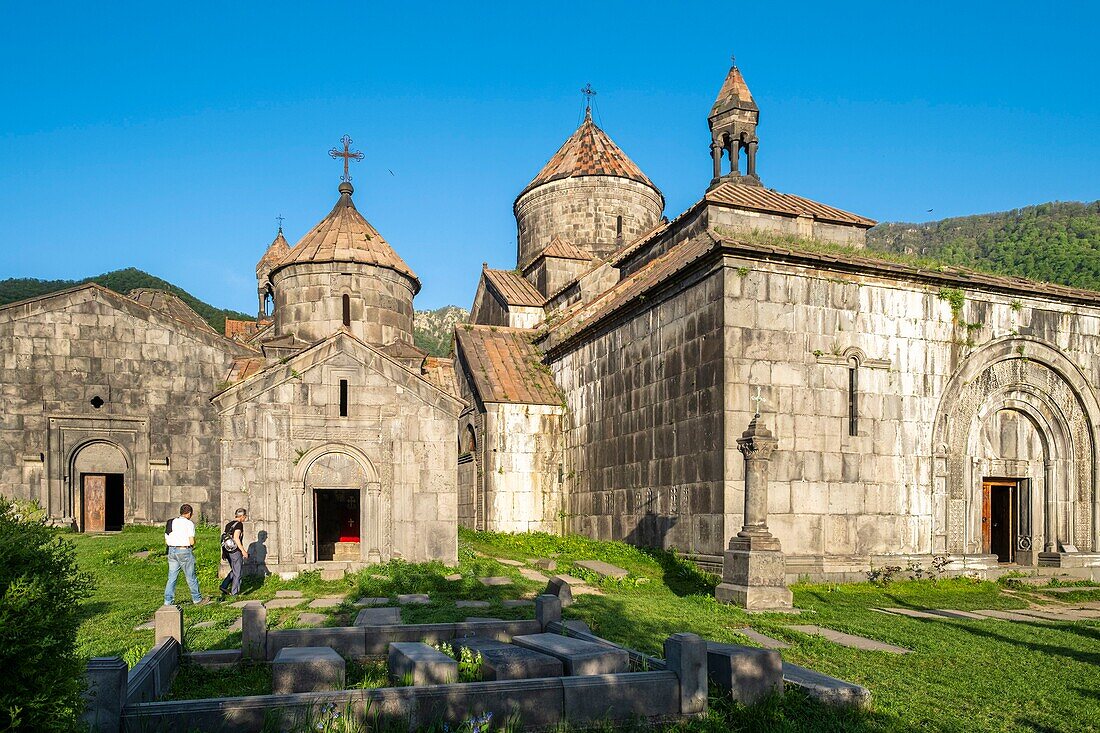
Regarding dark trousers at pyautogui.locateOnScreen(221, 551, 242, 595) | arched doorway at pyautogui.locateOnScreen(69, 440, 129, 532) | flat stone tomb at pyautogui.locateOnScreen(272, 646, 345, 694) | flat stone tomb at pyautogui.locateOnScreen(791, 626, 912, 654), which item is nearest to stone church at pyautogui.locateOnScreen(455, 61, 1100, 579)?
flat stone tomb at pyautogui.locateOnScreen(791, 626, 912, 654)

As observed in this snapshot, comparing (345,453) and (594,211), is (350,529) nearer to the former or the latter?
(345,453)

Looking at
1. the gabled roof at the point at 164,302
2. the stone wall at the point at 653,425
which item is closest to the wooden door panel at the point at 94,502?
the gabled roof at the point at 164,302

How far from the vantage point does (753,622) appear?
10.5 m

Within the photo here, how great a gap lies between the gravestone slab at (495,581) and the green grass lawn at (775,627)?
27cm

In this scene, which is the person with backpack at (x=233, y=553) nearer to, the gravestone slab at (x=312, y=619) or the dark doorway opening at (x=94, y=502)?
the gravestone slab at (x=312, y=619)

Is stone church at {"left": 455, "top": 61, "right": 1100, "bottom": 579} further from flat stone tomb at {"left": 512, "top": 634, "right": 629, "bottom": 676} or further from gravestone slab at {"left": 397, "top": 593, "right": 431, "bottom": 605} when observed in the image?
flat stone tomb at {"left": 512, "top": 634, "right": 629, "bottom": 676}

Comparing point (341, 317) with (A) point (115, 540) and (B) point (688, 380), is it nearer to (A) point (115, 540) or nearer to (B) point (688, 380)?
(A) point (115, 540)

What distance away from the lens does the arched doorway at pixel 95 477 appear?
21688 millimetres

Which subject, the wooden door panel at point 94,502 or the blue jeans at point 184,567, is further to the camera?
the wooden door panel at point 94,502

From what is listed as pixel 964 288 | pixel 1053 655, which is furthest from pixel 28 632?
pixel 964 288

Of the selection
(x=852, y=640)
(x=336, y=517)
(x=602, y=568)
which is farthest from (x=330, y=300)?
(x=852, y=640)

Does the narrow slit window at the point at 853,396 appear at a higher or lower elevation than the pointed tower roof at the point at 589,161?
lower

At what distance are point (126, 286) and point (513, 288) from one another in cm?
3902

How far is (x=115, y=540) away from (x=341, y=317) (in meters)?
7.19
